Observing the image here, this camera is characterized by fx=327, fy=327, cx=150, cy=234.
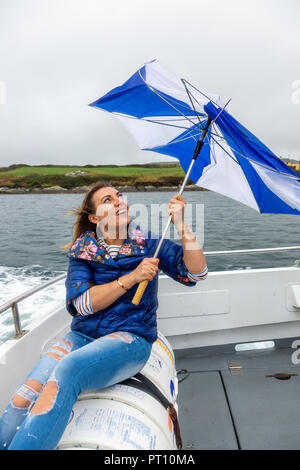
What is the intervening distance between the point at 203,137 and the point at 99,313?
3.29ft

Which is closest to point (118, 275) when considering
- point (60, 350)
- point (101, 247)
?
point (101, 247)

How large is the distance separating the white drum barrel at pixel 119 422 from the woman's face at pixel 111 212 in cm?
69

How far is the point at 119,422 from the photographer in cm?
108

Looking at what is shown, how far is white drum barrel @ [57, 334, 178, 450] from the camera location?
1015mm

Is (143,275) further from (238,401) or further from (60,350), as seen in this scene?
(238,401)

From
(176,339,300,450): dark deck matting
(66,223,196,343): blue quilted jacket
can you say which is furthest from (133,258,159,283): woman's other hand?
(176,339,300,450): dark deck matting

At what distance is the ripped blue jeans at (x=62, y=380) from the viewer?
3.18 ft

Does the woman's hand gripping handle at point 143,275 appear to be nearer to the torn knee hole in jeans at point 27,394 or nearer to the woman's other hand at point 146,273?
the woman's other hand at point 146,273

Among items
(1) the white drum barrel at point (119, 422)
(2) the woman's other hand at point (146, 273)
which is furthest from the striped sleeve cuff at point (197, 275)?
(1) the white drum barrel at point (119, 422)

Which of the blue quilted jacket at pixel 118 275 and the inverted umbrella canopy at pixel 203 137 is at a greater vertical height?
the inverted umbrella canopy at pixel 203 137

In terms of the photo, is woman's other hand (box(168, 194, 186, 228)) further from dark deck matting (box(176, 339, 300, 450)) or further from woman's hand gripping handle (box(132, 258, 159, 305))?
dark deck matting (box(176, 339, 300, 450))

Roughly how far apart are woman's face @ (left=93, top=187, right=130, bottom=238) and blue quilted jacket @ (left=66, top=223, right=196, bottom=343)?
0.06m

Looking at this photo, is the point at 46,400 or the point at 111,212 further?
the point at 111,212
